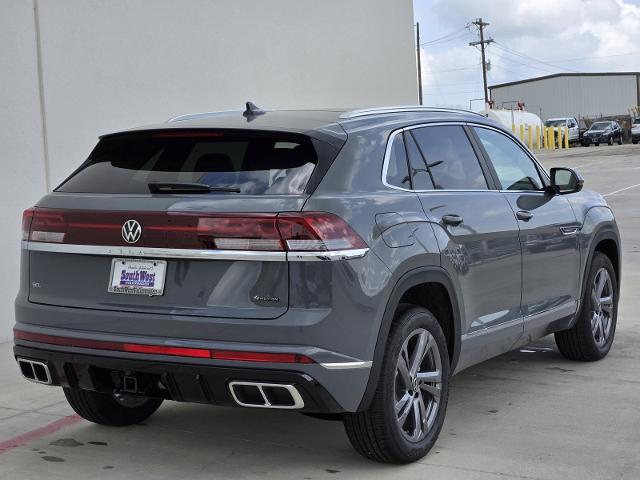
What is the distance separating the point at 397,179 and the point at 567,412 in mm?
1828

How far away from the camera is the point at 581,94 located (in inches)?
3652

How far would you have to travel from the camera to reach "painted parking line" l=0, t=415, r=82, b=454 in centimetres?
529

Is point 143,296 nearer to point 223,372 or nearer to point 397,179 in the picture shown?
point 223,372

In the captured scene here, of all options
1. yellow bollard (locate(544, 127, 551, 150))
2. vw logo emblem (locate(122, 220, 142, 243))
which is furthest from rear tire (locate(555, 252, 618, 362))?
yellow bollard (locate(544, 127, 551, 150))

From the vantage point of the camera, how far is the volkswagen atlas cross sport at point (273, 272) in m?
4.16

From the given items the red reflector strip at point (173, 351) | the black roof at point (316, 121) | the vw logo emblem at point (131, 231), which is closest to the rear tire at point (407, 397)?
the red reflector strip at point (173, 351)

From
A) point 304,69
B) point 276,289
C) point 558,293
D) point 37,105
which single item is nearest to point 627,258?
point 304,69

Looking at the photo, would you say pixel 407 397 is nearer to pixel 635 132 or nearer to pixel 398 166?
pixel 398 166

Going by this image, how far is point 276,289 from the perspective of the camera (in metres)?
4.15

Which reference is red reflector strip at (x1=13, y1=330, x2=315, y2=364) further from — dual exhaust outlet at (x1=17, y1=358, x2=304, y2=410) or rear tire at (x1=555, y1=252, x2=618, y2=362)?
rear tire at (x1=555, y1=252, x2=618, y2=362)

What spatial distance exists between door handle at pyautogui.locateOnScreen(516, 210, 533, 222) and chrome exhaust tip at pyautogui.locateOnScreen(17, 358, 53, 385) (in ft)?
9.11

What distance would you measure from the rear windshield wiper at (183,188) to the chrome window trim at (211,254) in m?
0.29

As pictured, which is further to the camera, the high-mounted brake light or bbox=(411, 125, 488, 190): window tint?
bbox=(411, 125, 488, 190): window tint

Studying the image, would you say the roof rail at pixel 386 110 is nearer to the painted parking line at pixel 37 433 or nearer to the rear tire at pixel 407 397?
the rear tire at pixel 407 397
